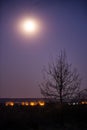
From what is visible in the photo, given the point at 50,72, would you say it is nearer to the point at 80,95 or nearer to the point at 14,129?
the point at 80,95

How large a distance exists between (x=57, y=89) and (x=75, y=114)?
6.60m

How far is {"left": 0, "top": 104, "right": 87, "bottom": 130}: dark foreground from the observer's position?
16.9 m

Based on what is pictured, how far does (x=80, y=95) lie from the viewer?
19.6 meters

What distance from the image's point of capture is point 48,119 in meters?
21.5

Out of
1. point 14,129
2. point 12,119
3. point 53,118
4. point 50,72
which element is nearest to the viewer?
point 14,129

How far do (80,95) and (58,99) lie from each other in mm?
1693

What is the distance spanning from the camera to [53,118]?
21.8 metres

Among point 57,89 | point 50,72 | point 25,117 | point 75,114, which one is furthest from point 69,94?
point 75,114

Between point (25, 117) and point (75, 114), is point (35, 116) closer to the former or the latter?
point (25, 117)

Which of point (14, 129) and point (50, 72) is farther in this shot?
point (50, 72)

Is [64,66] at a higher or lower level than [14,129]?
higher

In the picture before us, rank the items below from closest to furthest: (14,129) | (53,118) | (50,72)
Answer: (14,129)
(50,72)
(53,118)

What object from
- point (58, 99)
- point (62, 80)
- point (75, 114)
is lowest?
point (75, 114)

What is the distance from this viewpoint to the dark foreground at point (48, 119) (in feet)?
55.5
